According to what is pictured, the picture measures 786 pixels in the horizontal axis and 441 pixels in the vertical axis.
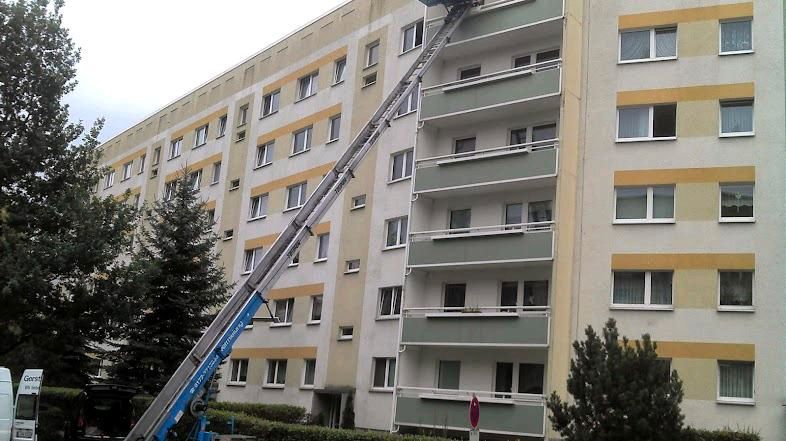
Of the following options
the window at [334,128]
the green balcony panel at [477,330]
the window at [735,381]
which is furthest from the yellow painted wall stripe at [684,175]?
the window at [334,128]

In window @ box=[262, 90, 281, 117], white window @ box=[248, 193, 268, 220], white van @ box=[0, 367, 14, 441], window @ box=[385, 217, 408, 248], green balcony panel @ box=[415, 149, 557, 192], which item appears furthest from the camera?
window @ box=[262, 90, 281, 117]

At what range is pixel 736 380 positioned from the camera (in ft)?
70.3

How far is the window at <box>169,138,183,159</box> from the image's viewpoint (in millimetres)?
47706

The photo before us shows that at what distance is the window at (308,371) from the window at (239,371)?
4.57 meters

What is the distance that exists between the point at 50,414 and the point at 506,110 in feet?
56.1

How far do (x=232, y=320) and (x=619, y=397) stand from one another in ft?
29.0

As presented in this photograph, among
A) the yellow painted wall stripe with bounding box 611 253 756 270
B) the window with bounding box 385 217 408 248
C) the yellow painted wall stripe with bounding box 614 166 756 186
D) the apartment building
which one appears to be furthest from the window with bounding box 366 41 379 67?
the yellow painted wall stripe with bounding box 611 253 756 270

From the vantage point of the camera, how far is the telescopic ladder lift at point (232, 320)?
17.2 m

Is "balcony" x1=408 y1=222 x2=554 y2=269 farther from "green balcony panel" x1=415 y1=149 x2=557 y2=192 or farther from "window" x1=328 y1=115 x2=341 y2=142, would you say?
"window" x1=328 y1=115 x2=341 y2=142

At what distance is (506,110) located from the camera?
86.3 ft

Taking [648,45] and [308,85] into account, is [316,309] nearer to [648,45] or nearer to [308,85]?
[308,85]

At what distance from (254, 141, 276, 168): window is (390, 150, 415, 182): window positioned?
9.72 meters

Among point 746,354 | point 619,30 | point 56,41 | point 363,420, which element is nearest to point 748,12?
point 619,30

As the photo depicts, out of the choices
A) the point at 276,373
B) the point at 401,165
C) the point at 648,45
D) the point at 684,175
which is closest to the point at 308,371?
the point at 276,373
